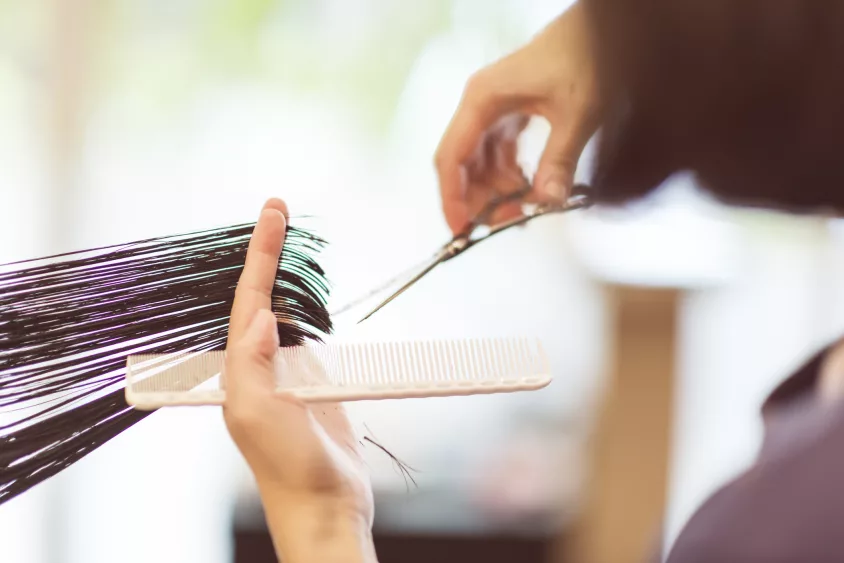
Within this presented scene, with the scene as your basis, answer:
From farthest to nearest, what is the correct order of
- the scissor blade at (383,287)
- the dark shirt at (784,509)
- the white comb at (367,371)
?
the scissor blade at (383,287) < the white comb at (367,371) < the dark shirt at (784,509)

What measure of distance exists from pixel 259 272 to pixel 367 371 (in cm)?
10

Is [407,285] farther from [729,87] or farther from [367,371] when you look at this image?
[729,87]

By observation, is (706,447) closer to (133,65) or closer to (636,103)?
(636,103)

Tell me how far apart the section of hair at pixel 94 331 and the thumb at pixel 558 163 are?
20 cm

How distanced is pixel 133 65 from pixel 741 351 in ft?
2.27

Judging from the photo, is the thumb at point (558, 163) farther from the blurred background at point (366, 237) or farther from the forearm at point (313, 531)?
the forearm at point (313, 531)

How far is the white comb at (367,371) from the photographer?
1.29 ft

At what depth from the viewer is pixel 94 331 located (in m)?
0.48

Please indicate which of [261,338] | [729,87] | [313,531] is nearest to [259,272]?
[261,338]

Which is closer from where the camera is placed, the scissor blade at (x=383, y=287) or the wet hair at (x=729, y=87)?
the wet hair at (x=729, y=87)

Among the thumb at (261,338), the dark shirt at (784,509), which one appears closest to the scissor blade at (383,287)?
the thumb at (261,338)

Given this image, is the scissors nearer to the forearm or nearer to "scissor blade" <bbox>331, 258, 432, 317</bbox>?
"scissor blade" <bbox>331, 258, 432, 317</bbox>

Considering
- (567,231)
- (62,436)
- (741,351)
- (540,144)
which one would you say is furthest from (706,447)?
(62,436)

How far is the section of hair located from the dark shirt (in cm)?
28
